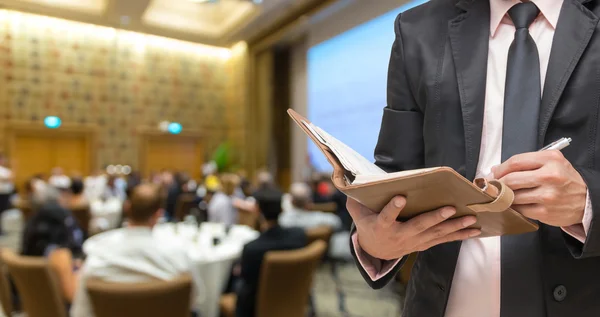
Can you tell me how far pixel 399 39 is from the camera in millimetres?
958

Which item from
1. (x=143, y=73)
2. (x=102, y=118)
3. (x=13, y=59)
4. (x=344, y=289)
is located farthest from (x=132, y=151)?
(x=344, y=289)

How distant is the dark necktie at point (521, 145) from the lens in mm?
778

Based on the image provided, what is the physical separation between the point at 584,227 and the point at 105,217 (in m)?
7.12

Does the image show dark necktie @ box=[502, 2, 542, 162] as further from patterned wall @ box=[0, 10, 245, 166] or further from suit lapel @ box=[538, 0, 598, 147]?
patterned wall @ box=[0, 10, 245, 166]

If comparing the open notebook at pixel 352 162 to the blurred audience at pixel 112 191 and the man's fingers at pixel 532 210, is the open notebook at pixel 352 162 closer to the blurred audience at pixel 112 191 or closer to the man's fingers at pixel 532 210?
the man's fingers at pixel 532 210

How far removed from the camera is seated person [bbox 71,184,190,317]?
2.42m

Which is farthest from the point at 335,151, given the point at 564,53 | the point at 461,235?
the point at 564,53

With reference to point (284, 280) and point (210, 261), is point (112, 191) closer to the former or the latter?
point (210, 261)

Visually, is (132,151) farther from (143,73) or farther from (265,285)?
(265,285)

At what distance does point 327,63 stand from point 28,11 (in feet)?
25.0

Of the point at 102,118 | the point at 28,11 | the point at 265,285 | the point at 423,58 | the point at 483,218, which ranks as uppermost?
the point at 28,11

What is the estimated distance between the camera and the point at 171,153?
1312 cm

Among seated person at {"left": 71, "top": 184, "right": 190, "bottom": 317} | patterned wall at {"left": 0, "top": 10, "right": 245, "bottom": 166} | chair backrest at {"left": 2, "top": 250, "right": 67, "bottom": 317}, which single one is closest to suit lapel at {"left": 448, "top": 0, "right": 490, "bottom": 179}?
seated person at {"left": 71, "top": 184, "right": 190, "bottom": 317}

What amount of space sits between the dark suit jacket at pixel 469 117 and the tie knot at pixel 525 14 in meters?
0.05
